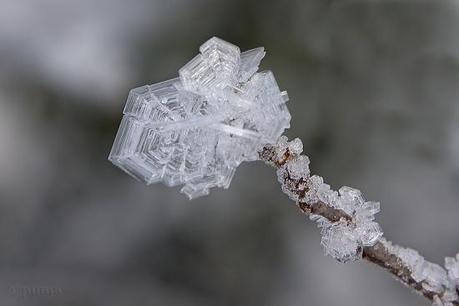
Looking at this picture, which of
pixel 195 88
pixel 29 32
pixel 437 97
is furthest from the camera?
pixel 437 97

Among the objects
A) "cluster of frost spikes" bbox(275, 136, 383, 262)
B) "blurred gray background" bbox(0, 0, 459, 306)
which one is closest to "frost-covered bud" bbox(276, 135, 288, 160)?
"cluster of frost spikes" bbox(275, 136, 383, 262)

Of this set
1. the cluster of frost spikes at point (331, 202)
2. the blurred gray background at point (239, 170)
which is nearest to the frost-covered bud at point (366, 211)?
the cluster of frost spikes at point (331, 202)

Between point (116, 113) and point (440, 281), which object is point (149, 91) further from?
point (116, 113)

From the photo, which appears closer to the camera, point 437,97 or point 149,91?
point 149,91

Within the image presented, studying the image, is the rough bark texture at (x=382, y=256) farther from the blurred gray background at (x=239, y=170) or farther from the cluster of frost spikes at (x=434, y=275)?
the blurred gray background at (x=239, y=170)

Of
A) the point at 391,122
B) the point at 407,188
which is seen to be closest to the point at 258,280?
the point at 407,188

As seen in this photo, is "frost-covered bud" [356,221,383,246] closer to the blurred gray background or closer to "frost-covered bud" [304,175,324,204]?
"frost-covered bud" [304,175,324,204]
